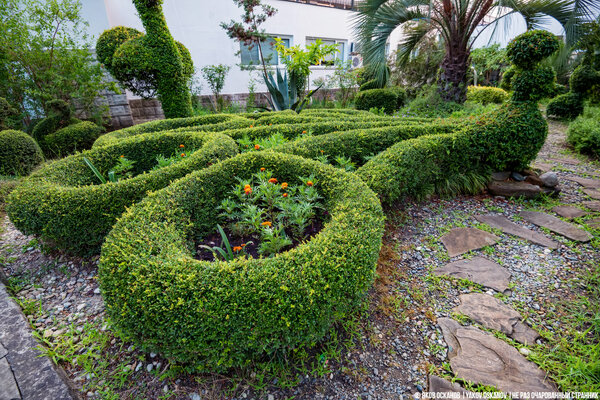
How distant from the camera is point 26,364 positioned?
161cm

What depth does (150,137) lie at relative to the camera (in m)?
3.83

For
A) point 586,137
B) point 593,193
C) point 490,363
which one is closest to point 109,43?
point 490,363

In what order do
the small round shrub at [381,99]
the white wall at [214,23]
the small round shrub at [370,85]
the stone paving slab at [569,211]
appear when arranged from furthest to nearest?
1. the small round shrub at [370,85]
2. the small round shrub at [381,99]
3. the white wall at [214,23]
4. the stone paving slab at [569,211]

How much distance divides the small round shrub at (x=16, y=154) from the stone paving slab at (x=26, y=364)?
3883mm

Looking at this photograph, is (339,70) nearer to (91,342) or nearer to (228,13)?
(228,13)

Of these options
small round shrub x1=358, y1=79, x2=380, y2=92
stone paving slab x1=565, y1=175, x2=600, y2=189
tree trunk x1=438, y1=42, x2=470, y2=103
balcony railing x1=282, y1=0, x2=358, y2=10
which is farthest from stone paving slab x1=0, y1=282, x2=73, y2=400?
balcony railing x1=282, y1=0, x2=358, y2=10

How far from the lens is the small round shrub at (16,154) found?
448 centimetres

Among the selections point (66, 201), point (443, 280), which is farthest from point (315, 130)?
point (66, 201)

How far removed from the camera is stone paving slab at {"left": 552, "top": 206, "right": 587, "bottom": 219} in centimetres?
311

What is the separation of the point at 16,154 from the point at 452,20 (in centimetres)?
902

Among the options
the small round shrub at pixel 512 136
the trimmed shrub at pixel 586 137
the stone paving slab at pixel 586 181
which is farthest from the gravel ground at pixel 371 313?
the trimmed shrub at pixel 586 137

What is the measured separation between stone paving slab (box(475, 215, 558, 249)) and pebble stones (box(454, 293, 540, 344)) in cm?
113

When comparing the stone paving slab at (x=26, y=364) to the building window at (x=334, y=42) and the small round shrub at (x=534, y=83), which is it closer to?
the small round shrub at (x=534, y=83)

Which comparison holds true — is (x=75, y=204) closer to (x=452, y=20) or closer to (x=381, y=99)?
(x=452, y=20)
